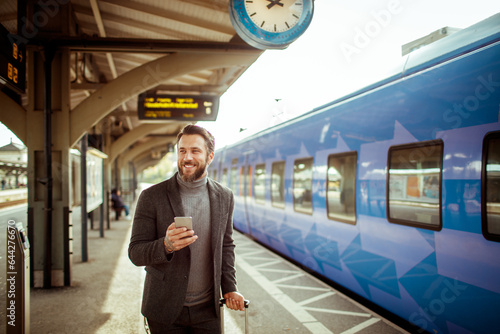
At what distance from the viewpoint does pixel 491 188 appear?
291 centimetres

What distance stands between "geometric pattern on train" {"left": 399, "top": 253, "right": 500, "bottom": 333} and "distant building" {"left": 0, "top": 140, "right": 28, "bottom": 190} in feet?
17.4

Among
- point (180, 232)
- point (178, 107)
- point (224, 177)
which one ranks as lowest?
point (180, 232)

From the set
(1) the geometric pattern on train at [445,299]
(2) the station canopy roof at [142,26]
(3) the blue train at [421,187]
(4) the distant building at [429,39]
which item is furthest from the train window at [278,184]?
(1) the geometric pattern on train at [445,299]

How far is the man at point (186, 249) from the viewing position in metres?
2.10

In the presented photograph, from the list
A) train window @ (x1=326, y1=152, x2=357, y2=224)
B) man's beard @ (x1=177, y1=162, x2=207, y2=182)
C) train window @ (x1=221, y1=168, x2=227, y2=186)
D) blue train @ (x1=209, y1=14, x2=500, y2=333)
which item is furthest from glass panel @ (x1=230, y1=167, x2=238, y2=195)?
man's beard @ (x1=177, y1=162, x2=207, y2=182)

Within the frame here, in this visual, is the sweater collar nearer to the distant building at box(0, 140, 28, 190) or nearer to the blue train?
the blue train

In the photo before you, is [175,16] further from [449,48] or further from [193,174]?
[193,174]

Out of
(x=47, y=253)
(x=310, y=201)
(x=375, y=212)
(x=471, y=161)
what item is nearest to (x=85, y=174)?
(x=47, y=253)

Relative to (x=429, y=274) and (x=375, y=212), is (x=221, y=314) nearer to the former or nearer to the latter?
(x=429, y=274)

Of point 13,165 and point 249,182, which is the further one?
point 249,182

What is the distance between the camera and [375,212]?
4324 mm

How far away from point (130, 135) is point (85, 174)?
6.42 metres

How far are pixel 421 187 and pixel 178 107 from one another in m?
5.24

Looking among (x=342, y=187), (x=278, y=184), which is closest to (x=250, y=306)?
(x=342, y=187)
